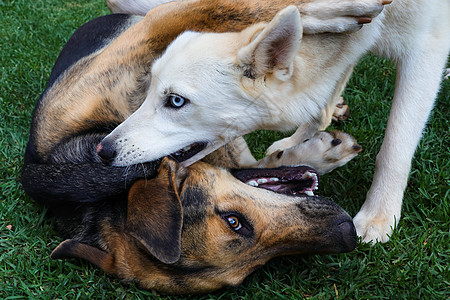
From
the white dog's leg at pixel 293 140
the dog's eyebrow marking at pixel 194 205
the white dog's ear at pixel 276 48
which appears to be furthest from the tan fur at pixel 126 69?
the white dog's leg at pixel 293 140

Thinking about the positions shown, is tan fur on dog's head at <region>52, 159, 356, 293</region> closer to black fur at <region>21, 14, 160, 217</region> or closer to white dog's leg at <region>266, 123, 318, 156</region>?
black fur at <region>21, 14, 160, 217</region>

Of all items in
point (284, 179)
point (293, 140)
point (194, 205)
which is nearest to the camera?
point (194, 205)

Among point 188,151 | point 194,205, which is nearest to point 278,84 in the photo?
point 188,151

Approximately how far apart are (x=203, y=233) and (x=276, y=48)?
103cm

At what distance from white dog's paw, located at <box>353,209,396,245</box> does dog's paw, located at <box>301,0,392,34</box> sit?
115 cm

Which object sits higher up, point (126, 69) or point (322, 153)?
point (126, 69)

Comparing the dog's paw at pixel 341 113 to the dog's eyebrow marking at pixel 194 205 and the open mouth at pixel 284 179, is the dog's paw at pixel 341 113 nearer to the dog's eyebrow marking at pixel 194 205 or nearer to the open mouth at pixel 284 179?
the open mouth at pixel 284 179

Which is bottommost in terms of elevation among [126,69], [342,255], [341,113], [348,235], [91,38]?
[341,113]

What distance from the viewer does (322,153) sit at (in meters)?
3.29

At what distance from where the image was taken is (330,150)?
329cm

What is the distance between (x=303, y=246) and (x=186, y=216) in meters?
0.62

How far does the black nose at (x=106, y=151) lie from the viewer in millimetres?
2756

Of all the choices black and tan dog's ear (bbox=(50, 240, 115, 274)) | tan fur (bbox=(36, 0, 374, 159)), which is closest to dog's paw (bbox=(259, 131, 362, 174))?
tan fur (bbox=(36, 0, 374, 159))

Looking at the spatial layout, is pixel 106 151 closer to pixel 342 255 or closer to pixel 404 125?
pixel 342 255
